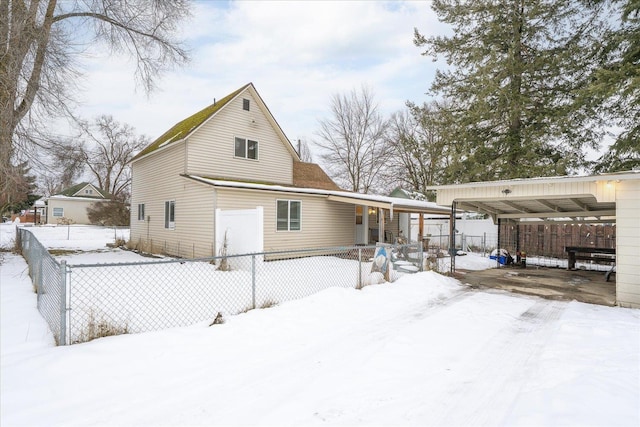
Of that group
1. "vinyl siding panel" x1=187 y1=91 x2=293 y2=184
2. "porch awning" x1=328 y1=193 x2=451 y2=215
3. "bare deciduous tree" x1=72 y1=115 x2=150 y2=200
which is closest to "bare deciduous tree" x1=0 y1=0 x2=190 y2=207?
"vinyl siding panel" x1=187 y1=91 x2=293 y2=184

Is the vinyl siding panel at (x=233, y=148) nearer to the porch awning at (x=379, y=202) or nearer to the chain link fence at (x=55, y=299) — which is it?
the porch awning at (x=379, y=202)

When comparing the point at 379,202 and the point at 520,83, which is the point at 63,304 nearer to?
the point at 379,202

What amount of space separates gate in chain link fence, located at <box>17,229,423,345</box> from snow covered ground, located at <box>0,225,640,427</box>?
427 mm

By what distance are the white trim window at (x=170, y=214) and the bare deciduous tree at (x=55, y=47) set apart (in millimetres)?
5049

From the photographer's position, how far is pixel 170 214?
15328 mm

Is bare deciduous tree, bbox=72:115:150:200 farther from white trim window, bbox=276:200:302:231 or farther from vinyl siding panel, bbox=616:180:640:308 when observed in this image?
vinyl siding panel, bbox=616:180:640:308

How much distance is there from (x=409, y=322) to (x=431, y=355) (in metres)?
1.38

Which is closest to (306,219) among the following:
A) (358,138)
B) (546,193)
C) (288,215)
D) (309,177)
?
(288,215)

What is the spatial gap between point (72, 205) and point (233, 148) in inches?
1403

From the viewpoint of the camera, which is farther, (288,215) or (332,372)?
(288,215)

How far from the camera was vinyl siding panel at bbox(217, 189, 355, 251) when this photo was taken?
Result: 13.0m

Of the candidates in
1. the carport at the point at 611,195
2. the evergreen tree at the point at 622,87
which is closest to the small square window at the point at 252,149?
the carport at the point at 611,195

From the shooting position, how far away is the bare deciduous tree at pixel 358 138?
109 ft

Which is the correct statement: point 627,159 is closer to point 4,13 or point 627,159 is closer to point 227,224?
point 227,224
